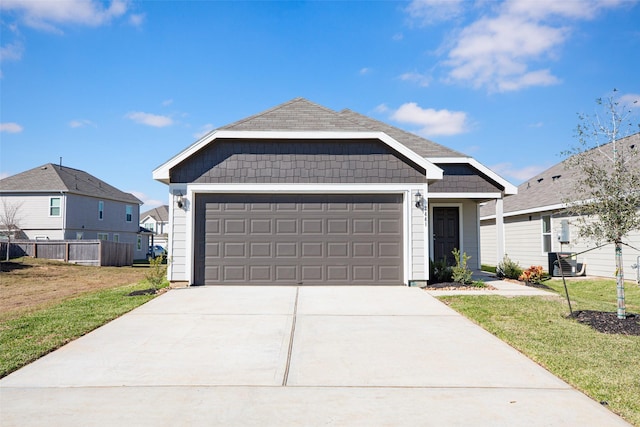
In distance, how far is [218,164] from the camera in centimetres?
1074

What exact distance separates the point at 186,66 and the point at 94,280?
9.89 metres

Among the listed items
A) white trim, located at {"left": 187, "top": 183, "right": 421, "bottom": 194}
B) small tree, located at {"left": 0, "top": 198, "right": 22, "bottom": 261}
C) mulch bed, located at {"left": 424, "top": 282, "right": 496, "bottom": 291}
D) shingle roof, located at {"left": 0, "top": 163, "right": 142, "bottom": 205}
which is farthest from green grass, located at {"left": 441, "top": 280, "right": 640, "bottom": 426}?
small tree, located at {"left": 0, "top": 198, "right": 22, "bottom": 261}

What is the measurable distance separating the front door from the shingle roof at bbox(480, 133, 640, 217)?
155 inches

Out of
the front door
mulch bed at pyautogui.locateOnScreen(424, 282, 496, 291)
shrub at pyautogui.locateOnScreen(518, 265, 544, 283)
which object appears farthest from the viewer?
the front door

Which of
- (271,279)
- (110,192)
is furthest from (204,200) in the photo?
(110,192)

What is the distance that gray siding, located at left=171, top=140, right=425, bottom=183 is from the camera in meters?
10.7

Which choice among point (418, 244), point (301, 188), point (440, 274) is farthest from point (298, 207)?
point (440, 274)

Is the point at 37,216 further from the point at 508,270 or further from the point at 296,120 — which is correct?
the point at 508,270

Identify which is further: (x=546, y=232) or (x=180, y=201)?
(x=546, y=232)

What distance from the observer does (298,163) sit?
35.5 feet

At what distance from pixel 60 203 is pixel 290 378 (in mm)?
28395

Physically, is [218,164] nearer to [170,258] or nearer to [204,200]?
[204,200]

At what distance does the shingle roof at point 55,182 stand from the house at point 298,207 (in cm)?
2102

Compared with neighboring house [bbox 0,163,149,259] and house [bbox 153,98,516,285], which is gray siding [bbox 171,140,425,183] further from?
neighboring house [bbox 0,163,149,259]
